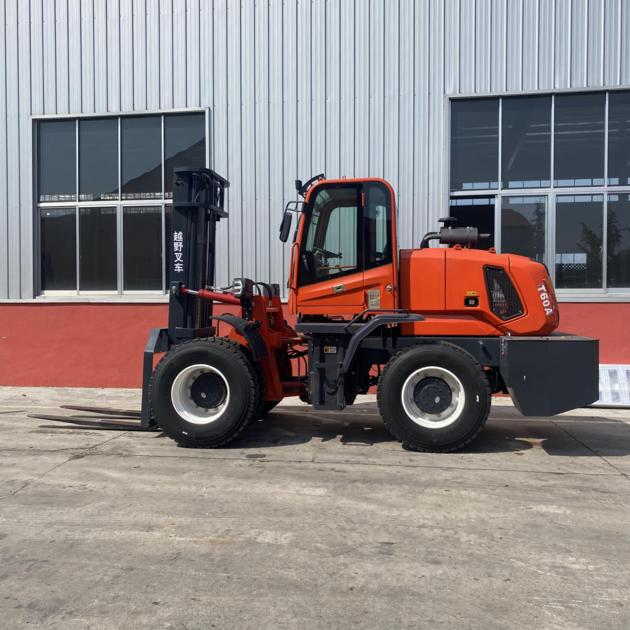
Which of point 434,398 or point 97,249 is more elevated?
point 97,249

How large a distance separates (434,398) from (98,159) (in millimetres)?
8843

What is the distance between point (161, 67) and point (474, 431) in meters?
9.14

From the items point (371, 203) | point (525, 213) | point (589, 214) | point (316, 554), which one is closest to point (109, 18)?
point (371, 203)

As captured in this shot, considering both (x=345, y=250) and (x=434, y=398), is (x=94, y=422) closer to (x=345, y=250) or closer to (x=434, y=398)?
(x=345, y=250)

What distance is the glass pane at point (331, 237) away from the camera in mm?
6863

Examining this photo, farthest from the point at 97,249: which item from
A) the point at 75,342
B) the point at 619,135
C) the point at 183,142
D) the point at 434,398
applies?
the point at 619,135

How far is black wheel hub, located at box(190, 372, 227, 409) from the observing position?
677 cm

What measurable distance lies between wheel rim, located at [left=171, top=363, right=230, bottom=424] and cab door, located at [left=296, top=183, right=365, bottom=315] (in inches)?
52.1

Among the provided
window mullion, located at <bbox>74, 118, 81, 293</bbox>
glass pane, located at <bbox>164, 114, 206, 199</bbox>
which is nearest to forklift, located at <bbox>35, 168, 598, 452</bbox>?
glass pane, located at <bbox>164, 114, 206, 199</bbox>

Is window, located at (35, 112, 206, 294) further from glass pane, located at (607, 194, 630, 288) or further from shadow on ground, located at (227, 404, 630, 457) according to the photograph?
glass pane, located at (607, 194, 630, 288)

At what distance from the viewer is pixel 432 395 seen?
6457 millimetres

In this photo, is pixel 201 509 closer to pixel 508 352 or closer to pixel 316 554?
pixel 316 554

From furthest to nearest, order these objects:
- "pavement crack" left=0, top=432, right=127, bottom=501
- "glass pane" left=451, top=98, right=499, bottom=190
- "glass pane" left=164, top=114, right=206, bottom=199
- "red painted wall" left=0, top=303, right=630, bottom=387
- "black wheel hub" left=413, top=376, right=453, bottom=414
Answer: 1. "glass pane" left=164, top=114, right=206, bottom=199
2. "red painted wall" left=0, top=303, right=630, bottom=387
3. "glass pane" left=451, top=98, right=499, bottom=190
4. "black wheel hub" left=413, top=376, right=453, bottom=414
5. "pavement crack" left=0, top=432, right=127, bottom=501

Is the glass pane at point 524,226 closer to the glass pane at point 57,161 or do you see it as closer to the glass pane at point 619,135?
the glass pane at point 619,135
